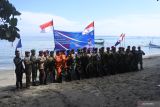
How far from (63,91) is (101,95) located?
186cm

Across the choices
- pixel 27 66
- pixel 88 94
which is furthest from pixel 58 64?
pixel 88 94

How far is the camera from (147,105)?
13.3m

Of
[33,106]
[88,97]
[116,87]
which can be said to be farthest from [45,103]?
[116,87]

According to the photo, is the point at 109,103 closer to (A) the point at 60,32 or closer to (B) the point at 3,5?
(B) the point at 3,5

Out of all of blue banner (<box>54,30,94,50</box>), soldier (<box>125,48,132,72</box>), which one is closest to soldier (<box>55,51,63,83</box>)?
blue banner (<box>54,30,94,50</box>)

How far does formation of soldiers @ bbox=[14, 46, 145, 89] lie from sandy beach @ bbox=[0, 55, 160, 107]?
2.06 feet

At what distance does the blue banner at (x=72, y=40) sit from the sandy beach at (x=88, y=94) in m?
2.16

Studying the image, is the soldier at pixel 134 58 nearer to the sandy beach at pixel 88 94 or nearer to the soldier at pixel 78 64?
the sandy beach at pixel 88 94

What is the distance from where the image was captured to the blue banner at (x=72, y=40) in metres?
21.5

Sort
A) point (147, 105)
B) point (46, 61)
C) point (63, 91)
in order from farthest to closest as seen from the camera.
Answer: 1. point (46, 61)
2. point (63, 91)
3. point (147, 105)

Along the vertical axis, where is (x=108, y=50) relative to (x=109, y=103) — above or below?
above

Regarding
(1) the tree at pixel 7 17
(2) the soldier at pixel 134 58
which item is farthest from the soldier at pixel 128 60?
(1) the tree at pixel 7 17

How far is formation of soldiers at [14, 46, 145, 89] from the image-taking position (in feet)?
60.3

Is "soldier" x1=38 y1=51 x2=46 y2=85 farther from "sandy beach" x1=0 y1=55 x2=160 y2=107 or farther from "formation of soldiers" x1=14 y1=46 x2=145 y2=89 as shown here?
"sandy beach" x1=0 y1=55 x2=160 y2=107
